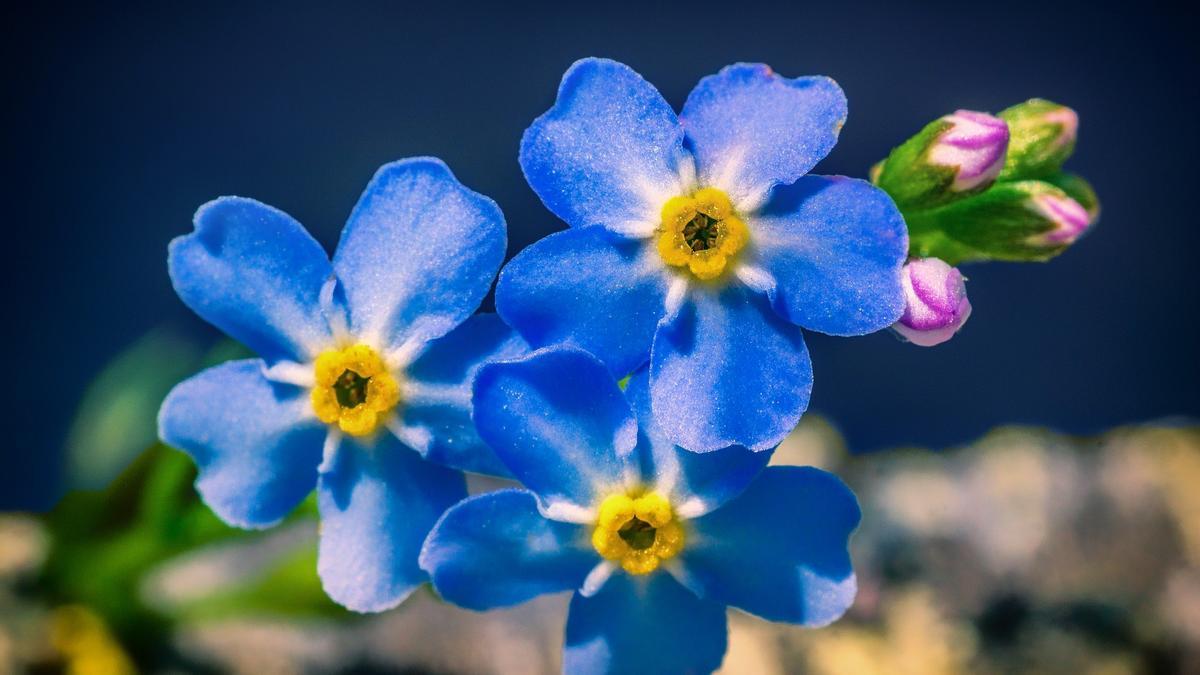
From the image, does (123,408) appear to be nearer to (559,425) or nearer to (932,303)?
(559,425)

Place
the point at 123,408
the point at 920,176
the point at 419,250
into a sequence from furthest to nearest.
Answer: the point at 123,408
the point at 920,176
the point at 419,250

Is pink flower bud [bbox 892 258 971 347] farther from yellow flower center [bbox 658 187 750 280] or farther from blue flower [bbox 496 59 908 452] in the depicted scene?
yellow flower center [bbox 658 187 750 280]

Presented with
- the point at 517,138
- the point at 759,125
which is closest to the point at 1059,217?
the point at 759,125

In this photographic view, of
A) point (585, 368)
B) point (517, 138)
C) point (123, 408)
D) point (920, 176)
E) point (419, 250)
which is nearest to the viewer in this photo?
point (585, 368)

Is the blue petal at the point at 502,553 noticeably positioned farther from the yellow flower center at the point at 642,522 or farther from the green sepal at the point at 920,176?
the green sepal at the point at 920,176

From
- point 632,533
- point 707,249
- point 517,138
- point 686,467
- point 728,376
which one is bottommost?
point 517,138

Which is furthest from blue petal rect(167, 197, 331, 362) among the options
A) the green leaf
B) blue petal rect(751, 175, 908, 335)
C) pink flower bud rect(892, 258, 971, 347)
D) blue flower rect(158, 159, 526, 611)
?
the green leaf
